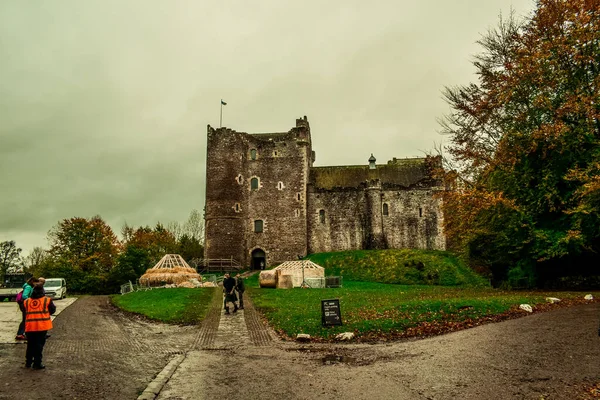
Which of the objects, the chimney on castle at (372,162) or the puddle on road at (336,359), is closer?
the puddle on road at (336,359)

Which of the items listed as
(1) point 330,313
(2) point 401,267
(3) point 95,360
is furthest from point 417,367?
(2) point 401,267

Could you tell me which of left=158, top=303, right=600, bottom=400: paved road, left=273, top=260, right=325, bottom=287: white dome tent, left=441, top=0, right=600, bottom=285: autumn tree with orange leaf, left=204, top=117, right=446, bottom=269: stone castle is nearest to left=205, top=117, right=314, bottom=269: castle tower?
left=204, top=117, right=446, bottom=269: stone castle

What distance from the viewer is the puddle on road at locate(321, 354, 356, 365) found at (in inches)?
405

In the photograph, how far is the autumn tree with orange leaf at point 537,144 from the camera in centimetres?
2025

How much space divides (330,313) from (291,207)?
1378 inches

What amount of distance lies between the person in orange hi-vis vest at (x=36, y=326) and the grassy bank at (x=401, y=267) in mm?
31547

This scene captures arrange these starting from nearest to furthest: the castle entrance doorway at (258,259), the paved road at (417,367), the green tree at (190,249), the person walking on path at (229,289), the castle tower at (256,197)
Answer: the paved road at (417,367) < the person walking on path at (229,289) < the castle tower at (256,197) < the castle entrance doorway at (258,259) < the green tree at (190,249)

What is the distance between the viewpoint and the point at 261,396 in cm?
771

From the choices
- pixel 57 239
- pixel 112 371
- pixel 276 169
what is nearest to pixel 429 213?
pixel 276 169

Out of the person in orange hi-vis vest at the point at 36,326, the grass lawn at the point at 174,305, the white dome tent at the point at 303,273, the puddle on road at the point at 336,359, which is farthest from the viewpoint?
the white dome tent at the point at 303,273

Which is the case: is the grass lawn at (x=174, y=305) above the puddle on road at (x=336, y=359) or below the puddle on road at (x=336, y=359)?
above

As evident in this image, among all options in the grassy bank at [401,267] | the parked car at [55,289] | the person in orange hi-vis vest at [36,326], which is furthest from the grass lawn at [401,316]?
the grassy bank at [401,267]

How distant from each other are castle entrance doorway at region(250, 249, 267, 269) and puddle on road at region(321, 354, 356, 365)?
125ft

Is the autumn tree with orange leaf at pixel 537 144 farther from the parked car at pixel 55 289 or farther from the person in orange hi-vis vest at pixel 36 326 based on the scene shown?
the parked car at pixel 55 289
